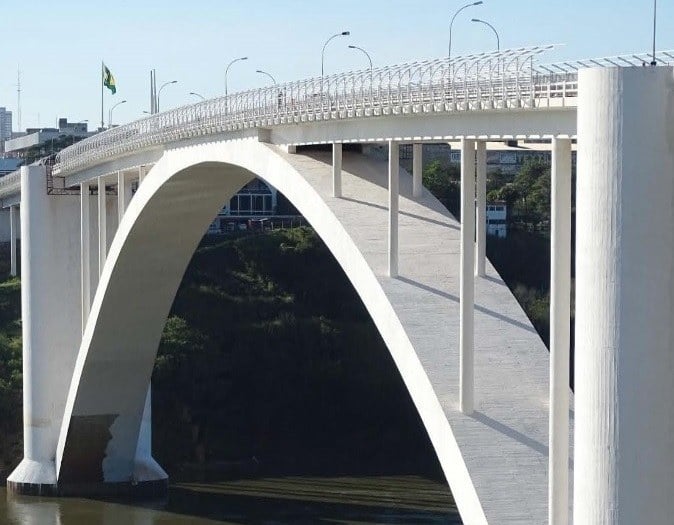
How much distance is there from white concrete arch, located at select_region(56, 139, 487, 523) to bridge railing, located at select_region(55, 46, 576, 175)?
597 millimetres

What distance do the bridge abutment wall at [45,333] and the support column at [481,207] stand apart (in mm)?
22739

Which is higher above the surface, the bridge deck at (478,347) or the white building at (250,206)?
the white building at (250,206)

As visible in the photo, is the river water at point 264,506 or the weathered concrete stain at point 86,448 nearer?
the river water at point 264,506

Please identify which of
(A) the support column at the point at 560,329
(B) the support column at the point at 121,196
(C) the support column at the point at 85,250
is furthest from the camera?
(C) the support column at the point at 85,250

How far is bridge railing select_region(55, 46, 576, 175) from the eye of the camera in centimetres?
1755

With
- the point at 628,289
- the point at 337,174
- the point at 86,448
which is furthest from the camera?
the point at 86,448

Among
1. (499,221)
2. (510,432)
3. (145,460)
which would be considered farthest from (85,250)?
(510,432)

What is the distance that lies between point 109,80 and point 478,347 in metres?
33.8

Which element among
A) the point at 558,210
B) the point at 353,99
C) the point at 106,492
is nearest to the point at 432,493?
the point at 106,492

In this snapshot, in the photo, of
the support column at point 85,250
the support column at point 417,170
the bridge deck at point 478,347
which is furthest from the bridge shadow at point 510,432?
the support column at point 85,250

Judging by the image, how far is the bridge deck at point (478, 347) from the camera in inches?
671

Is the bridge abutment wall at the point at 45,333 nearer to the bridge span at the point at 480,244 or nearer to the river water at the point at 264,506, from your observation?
the river water at the point at 264,506

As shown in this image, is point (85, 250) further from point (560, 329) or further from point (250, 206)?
point (250, 206)

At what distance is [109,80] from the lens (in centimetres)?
5072
